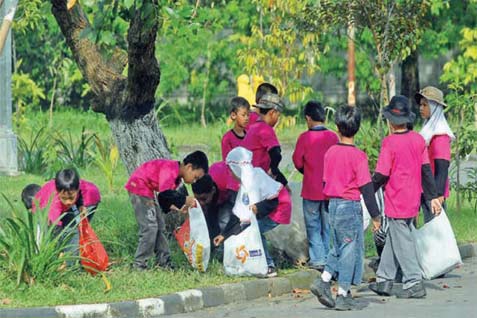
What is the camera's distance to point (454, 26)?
29984mm

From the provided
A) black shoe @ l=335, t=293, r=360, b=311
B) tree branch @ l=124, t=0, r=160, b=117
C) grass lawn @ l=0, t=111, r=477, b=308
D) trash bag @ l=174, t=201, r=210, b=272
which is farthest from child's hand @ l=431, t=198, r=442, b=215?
tree branch @ l=124, t=0, r=160, b=117

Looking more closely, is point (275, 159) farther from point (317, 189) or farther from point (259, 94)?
point (259, 94)

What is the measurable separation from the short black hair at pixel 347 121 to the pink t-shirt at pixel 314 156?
5.10 ft

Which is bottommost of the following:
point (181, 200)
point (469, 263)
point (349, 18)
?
point (469, 263)

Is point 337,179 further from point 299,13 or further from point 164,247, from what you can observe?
point 299,13

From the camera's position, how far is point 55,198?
38.3 feet

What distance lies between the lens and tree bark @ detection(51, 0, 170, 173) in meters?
13.0

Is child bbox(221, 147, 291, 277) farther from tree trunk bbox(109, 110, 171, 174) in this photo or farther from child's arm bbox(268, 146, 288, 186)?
tree trunk bbox(109, 110, 171, 174)

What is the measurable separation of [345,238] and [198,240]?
61.9 inches

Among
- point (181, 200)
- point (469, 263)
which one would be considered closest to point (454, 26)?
point (469, 263)

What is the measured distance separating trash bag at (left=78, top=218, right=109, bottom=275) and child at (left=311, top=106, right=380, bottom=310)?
192 cm

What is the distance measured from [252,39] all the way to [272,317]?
56.3 feet

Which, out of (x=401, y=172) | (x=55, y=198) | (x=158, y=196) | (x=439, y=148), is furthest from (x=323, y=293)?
(x=55, y=198)

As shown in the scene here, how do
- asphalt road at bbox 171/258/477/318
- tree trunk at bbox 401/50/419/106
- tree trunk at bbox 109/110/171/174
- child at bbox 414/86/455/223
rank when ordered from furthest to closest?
tree trunk at bbox 401/50/419/106 < tree trunk at bbox 109/110/171/174 < child at bbox 414/86/455/223 < asphalt road at bbox 171/258/477/318
